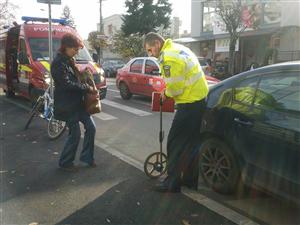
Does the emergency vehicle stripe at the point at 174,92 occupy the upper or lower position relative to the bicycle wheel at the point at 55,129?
upper

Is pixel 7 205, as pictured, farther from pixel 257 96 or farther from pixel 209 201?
pixel 257 96

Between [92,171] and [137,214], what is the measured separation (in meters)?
1.60

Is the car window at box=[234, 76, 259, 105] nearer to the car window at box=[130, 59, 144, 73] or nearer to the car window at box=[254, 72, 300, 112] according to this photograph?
the car window at box=[254, 72, 300, 112]

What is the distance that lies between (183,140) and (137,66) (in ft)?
30.1

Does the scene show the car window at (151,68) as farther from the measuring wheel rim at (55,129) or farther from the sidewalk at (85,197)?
the sidewalk at (85,197)

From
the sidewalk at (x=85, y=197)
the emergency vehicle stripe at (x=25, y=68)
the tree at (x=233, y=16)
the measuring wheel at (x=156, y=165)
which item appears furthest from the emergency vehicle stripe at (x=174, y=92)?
the tree at (x=233, y=16)

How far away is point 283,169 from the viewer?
3.74m

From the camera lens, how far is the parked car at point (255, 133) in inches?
146

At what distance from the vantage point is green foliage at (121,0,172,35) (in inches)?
1670

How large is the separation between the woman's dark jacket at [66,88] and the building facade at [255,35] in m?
16.5

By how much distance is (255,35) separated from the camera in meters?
25.4

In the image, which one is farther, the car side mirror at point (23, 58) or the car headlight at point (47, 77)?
the car side mirror at point (23, 58)

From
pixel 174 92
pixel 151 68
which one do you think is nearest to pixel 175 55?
pixel 174 92

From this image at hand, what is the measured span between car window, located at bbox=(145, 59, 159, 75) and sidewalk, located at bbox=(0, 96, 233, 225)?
21.9 ft
